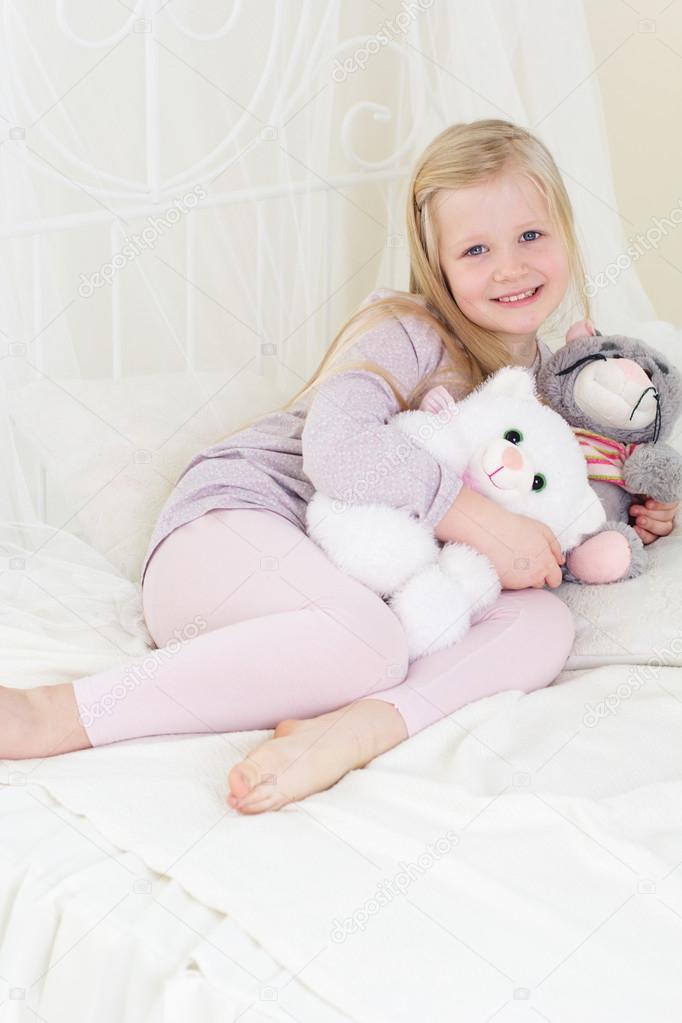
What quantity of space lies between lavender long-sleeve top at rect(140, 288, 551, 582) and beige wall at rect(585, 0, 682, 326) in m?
1.33

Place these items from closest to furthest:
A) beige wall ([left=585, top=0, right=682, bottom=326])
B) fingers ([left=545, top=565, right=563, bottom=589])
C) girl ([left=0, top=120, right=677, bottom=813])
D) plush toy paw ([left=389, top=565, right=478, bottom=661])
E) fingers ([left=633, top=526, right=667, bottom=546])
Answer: girl ([left=0, top=120, right=677, bottom=813])
plush toy paw ([left=389, top=565, right=478, bottom=661])
fingers ([left=545, top=565, right=563, bottom=589])
fingers ([left=633, top=526, right=667, bottom=546])
beige wall ([left=585, top=0, right=682, bottom=326])

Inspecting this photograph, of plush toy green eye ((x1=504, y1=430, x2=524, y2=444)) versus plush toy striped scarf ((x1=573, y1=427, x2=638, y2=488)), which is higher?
plush toy green eye ((x1=504, y1=430, x2=524, y2=444))

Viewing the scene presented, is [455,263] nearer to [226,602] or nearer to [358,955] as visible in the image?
[226,602]

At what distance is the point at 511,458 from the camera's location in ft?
4.64

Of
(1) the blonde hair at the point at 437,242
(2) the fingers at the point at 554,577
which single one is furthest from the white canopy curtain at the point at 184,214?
(2) the fingers at the point at 554,577

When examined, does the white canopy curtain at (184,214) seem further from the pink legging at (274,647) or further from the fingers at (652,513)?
the fingers at (652,513)

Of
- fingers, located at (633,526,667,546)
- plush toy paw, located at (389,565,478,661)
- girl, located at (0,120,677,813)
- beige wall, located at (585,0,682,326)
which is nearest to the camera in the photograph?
girl, located at (0,120,677,813)

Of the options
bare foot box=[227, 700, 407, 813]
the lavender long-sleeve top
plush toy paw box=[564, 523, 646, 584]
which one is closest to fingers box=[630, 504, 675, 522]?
plush toy paw box=[564, 523, 646, 584]

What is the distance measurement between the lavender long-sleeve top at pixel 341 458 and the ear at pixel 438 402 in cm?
3

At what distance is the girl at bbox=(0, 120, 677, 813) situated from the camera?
1.17 metres

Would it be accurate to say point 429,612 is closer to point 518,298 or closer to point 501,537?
point 501,537

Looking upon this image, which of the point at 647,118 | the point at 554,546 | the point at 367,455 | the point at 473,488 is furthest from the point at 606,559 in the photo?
the point at 647,118

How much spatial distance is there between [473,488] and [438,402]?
0.11 metres

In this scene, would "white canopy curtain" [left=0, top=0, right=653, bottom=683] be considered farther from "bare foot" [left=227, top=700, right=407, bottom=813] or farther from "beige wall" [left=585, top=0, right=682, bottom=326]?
"beige wall" [left=585, top=0, right=682, bottom=326]
